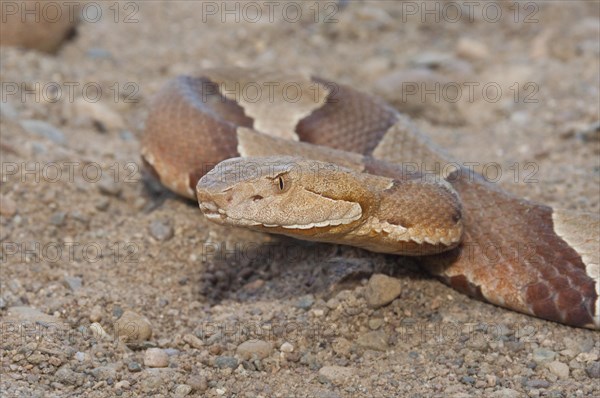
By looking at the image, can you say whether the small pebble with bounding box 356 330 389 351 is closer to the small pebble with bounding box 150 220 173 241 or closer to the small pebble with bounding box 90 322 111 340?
the small pebble with bounding box 90 322 111 340

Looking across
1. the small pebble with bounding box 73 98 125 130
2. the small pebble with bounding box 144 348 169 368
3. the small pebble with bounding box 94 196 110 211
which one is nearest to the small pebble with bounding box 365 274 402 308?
the small pebble with bounding box 144 348 169 368

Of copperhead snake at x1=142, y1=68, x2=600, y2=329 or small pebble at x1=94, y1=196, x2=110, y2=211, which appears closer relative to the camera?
copperhead snake at x1=142, y1=68, x2=600, y2=329

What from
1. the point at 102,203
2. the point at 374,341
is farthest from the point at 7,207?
the point at 374,341

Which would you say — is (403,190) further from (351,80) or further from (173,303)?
(351,80)

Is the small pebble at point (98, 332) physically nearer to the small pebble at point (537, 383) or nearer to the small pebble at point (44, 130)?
the small pebble at point (537, 383)

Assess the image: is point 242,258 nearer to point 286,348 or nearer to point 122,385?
point 286,348

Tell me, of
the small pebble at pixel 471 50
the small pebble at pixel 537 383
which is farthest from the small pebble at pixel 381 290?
the small pebble at pixel 471 50
